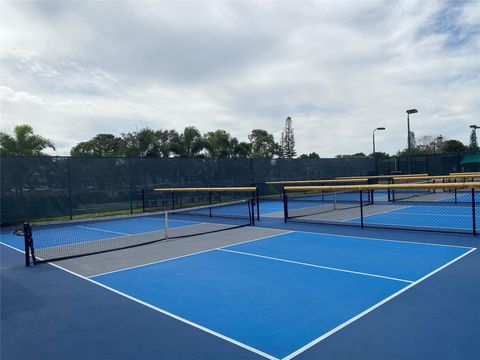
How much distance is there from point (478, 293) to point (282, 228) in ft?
20.8

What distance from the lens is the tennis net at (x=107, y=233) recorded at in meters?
7.96

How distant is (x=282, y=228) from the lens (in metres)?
10.6

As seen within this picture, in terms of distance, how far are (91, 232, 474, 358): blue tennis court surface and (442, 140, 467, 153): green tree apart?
66743mm

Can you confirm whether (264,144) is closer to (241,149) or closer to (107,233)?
(241,149)

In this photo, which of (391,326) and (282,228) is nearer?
(391,326)

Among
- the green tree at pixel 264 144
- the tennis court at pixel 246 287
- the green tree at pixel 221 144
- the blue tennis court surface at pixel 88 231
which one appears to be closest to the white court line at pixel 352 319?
the tennis court at pixel 246 287

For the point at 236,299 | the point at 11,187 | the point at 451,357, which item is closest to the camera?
the point at 451,357

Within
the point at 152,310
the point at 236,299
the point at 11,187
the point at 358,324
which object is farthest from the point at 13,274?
the point at 11,187

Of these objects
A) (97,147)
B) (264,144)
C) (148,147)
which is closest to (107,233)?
(148,147)

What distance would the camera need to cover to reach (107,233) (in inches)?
431

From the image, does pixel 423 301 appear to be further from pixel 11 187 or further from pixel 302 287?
pixel 11 187

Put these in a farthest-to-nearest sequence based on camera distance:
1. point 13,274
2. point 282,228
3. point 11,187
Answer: point 11,187, point 282,228, point 13,274

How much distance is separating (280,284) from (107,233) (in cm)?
734

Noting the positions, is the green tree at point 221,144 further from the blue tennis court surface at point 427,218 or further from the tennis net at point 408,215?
the blue tennis court surface at point 427,218
